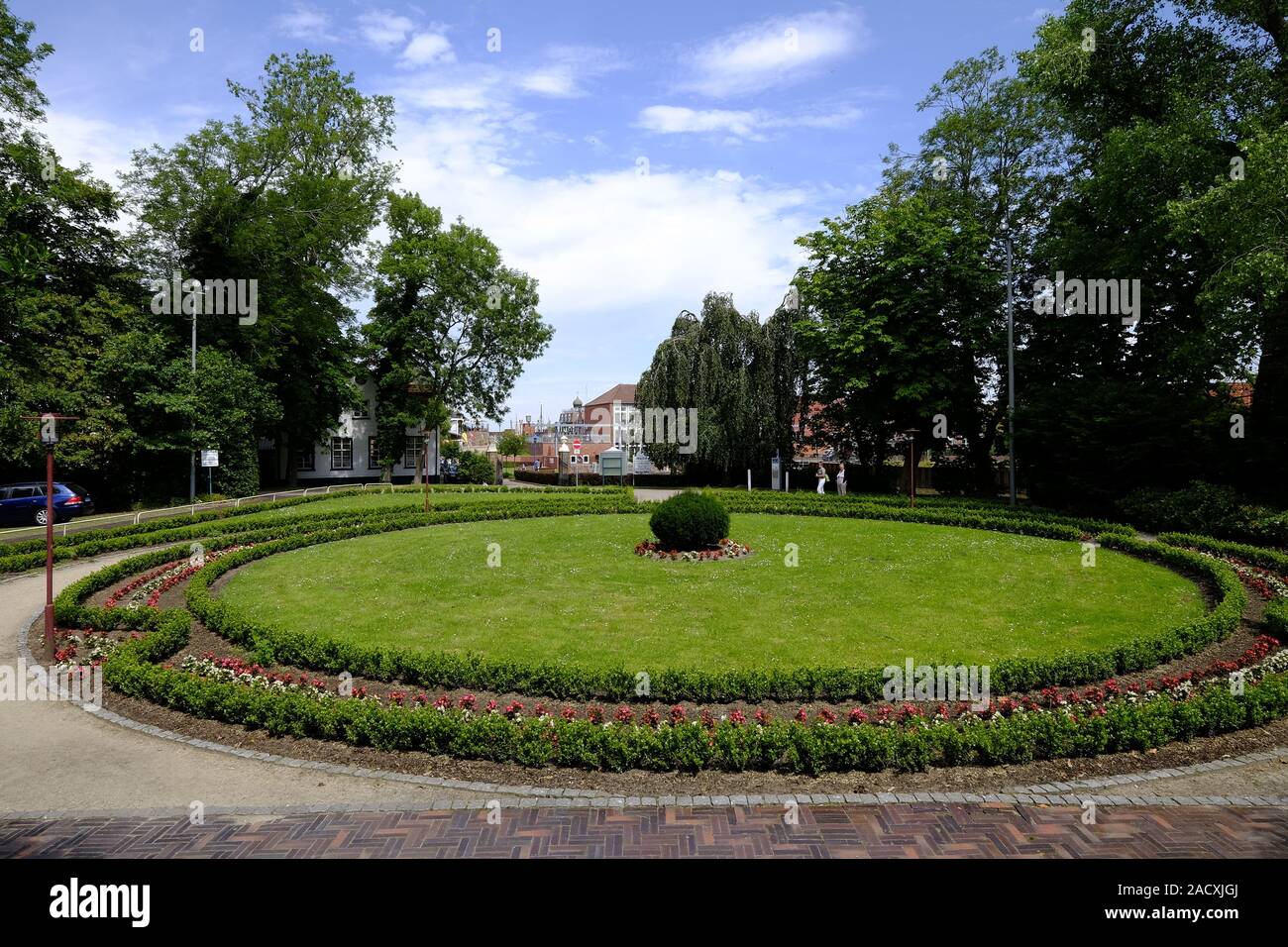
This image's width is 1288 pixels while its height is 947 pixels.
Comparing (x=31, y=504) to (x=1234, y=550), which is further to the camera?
(x=31, y=504)

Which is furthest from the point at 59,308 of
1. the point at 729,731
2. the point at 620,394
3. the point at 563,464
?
the point at 620,394

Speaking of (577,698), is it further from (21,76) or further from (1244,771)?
(21,76)

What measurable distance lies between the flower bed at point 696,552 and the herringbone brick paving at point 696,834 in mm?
11794

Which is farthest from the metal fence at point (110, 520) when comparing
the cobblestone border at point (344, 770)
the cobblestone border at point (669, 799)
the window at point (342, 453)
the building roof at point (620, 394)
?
the building roof at point (620, 394)

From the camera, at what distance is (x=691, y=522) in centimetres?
1819

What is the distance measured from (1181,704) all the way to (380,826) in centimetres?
844

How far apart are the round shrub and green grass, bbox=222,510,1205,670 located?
3.77ft

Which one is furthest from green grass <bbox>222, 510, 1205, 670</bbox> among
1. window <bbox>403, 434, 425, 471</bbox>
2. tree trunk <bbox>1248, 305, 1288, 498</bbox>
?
window <bbox>403, 434, 425, 471</bbox>

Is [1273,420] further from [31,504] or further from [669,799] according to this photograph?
[31,504]

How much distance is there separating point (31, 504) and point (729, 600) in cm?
3005

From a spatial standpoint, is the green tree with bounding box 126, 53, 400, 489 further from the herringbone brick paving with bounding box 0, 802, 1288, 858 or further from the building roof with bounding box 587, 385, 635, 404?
the building roof with bounding box 587, 385, 635, 404
